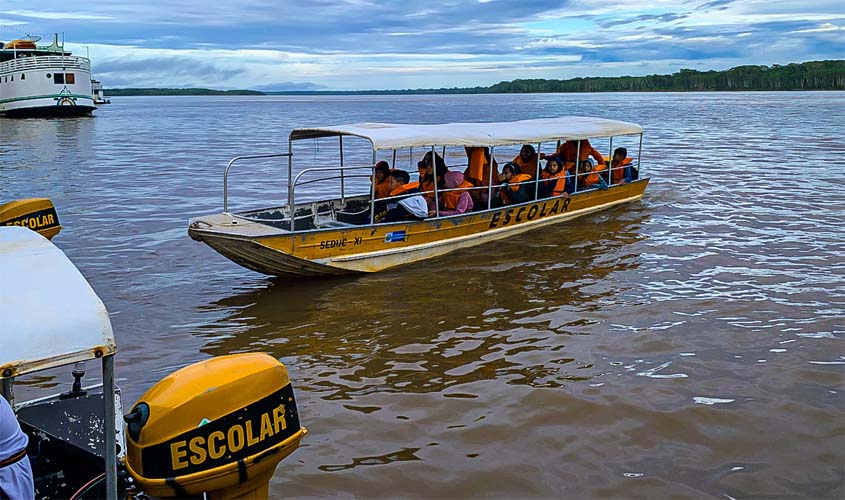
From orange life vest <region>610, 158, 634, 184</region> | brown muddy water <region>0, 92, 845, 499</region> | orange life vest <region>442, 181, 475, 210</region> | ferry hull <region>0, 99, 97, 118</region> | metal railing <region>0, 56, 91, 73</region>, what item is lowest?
brown muddy water <region>0, 92, 845, 499</region>

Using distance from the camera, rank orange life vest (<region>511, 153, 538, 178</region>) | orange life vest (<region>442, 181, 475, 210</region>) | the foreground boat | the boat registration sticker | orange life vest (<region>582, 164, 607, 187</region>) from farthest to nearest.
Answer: orange life vest (<region>582, 164, 607, 187</region>) → orange life vest (<region>511, 153, 538, 178</region>) → orange life vest (<region>442, 181, 475, 210</region>) → the boat registration sticker → the foreground boat

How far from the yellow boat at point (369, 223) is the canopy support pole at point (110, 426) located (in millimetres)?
6020

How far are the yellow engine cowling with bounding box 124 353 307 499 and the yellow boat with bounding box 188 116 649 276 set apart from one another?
5437 mm

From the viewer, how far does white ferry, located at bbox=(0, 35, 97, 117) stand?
53.4m

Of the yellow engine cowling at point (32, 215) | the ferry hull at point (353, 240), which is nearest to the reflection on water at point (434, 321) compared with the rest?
the ferry hull at point (353, 240)

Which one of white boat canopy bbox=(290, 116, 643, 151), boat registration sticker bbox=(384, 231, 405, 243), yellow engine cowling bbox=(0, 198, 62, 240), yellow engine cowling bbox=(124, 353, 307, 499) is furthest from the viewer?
boat registration sticker bbox=(384, 231, 405, 243)

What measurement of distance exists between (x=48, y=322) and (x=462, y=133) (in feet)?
30.9

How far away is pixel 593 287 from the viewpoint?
10914 mm

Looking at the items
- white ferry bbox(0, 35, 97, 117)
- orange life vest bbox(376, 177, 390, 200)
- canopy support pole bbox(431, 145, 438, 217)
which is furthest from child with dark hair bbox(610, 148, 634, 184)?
white ferry bbox(0, 35, 97, 117)

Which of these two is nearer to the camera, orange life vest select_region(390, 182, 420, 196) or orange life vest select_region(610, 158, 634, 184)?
orange life vest select_region(390, 182, 420, 196)

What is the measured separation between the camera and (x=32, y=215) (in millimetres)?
8453

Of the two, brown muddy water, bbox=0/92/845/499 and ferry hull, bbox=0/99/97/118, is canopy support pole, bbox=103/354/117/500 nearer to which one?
brown muddy water, bbox=0/92/845/499

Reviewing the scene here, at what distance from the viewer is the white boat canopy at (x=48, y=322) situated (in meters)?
3.25

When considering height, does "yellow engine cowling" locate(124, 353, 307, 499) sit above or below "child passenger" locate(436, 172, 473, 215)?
below
